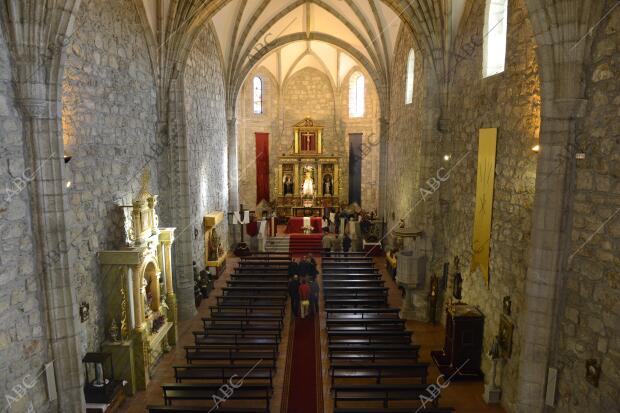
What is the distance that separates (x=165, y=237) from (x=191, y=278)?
2.74 metres

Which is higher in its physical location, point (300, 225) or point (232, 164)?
point (232, 164)

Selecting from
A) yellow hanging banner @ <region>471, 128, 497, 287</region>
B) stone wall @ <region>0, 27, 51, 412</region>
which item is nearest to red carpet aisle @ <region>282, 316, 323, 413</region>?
yellow hanging banner @ <region>471, 128, 497, 287</region>

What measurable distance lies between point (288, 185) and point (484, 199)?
1799 cm

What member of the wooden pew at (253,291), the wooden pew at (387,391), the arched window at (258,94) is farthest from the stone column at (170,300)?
the arched window at (258,94)

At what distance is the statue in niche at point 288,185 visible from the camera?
2600 cm

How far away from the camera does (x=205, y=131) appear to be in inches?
611

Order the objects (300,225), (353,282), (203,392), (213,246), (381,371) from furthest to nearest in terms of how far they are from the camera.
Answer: (300,225), (213,246), (353,282), (381,371), (203,392)

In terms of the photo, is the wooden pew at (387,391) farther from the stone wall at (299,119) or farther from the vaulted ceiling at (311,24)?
the stone wall at (299,119)

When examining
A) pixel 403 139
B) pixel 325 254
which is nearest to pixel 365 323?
pixel 325 254

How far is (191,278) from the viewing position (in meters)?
12.7

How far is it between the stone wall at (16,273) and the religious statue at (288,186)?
19991 millimetres

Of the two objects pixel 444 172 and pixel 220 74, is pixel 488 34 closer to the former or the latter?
pixel 444 172

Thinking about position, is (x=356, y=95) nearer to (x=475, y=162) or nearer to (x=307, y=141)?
(x=307, y=141)

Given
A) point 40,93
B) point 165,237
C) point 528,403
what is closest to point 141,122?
point 165,237
